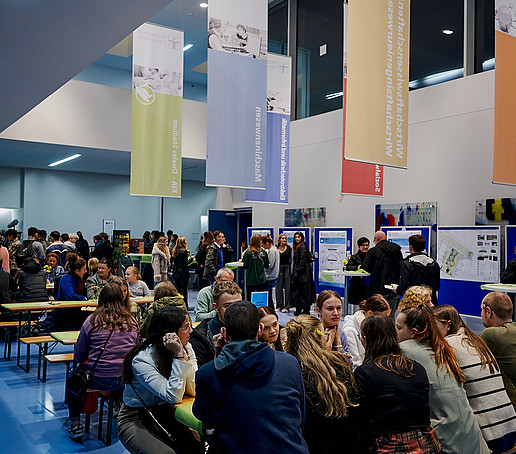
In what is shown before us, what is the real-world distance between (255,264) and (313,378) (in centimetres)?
667

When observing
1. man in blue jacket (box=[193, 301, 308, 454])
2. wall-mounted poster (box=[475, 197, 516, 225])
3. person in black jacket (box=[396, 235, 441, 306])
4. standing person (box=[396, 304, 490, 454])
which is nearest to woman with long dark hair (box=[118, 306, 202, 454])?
man in blue jacket (box=[193, 301, 308, 454])

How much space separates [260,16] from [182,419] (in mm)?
4934

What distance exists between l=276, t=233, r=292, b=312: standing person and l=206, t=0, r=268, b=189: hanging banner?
15.2ft

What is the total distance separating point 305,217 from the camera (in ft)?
40.8

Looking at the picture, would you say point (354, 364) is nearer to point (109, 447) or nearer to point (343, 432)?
point (343, 432)

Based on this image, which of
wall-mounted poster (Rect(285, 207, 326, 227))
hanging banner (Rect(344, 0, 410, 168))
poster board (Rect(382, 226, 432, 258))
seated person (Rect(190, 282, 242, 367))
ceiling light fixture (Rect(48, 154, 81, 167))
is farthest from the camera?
ceiling light fixture (Rect(48, 154, 81, 167))

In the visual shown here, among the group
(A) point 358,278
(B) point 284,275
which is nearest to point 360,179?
(A) point 358,278

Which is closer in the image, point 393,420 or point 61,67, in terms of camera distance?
point 393,420

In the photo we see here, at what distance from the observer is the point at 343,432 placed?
2537 mm

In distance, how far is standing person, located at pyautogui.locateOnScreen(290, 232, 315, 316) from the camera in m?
10.1

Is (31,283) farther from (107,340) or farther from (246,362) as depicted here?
(246,362)

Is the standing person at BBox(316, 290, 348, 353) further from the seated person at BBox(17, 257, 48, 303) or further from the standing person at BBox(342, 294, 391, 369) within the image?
the seated person at BBox(17, 257, 48, 303)

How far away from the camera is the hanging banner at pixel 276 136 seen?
→ 880cm

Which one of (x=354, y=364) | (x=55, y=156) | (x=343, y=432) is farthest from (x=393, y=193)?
(x=55, y=156)
